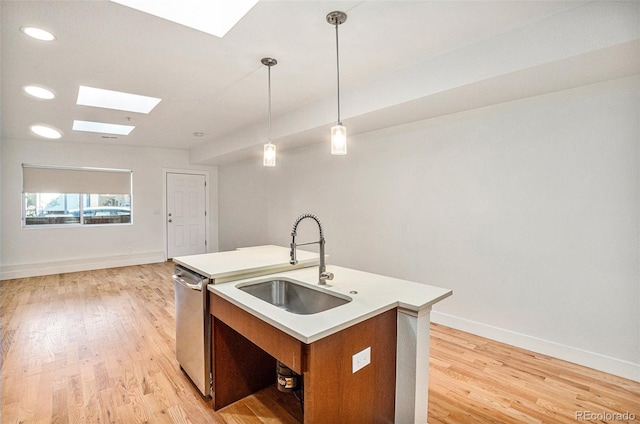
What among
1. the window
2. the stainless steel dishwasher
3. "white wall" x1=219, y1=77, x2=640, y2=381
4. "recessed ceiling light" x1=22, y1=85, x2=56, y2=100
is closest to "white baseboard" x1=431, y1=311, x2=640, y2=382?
"white wall" x1=219, y1=77, x2=640, y2=381

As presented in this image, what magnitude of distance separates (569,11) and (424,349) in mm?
2123

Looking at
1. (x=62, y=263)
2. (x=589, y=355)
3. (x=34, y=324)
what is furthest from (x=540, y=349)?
(x=62, y=263)

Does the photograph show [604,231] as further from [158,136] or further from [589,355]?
[158,136]

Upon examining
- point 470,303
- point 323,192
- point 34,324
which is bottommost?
point 34,324

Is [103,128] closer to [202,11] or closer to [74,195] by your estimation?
[74,195]

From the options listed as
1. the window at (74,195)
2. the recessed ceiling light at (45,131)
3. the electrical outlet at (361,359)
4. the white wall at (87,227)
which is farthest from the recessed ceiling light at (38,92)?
Answer: the electrical outlet at (361,359)

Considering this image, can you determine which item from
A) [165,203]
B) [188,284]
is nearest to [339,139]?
[188,284]

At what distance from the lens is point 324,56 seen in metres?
2.49

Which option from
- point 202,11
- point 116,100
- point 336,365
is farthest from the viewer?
point 116,100

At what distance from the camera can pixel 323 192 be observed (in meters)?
4.54

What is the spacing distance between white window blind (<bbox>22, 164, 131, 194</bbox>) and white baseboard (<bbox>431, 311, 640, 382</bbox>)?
20.1 ft

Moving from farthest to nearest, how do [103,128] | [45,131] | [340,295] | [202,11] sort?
[103,128]
[45,131]
[202,11]
[340,295]

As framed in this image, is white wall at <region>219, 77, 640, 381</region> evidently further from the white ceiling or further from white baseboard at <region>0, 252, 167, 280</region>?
white baseboard at <region>0, 252, 167, 280</region>

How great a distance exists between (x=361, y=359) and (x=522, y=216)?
2.09m
